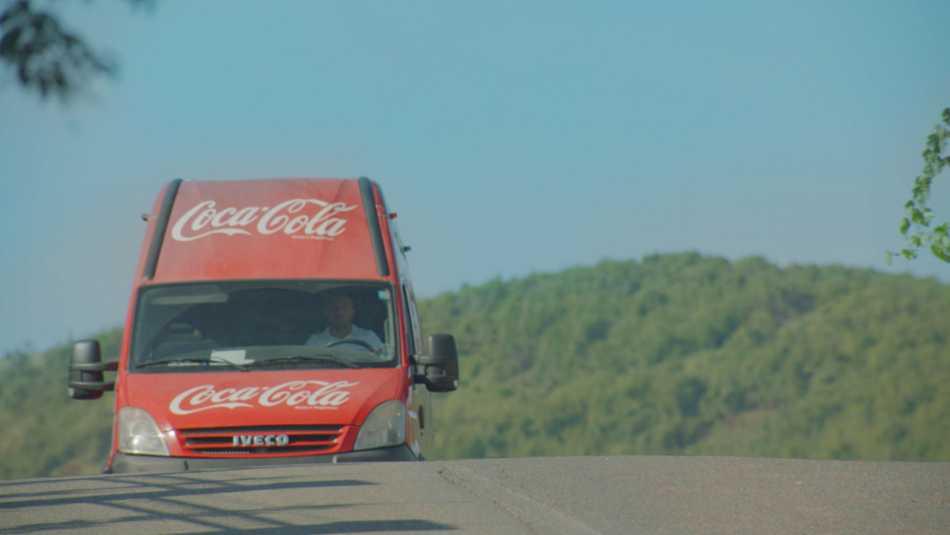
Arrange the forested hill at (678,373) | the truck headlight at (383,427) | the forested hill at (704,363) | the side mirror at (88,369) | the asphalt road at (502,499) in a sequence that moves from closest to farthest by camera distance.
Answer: the asphalt road at (502,499)
the truck headlight at (383,427)
the side mirror at (88,369)
the forested hill at (678,373)
the forested hill at (704,363)

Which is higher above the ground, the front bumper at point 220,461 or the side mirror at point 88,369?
the side mirror at point 88,369

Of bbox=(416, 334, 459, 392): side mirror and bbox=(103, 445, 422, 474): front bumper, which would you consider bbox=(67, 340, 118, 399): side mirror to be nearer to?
bbox=(103, 445, 422, 474): front bumper

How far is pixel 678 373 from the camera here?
4040 inches

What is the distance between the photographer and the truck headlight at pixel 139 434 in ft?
40.4

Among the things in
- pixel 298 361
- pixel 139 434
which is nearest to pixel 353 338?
pixel 298 361

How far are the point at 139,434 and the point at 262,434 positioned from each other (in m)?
0.95

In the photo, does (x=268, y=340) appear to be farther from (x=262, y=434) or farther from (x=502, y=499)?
(x=502, y=499)

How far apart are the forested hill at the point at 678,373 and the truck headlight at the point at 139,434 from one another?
7676 centimetres

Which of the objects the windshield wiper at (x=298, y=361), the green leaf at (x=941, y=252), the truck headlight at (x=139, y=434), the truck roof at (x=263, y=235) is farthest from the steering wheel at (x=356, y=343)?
the green leaf at (x=941, y=252)

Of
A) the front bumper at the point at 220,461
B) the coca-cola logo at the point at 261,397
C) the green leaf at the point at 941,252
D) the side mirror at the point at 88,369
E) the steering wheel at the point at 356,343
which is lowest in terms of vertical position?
the front bumper at the point at 220,461

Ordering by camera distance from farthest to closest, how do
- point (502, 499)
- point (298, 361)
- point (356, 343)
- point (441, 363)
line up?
point (356, 343)
point (441, 363)
point (298, 361)
point (502, 499)

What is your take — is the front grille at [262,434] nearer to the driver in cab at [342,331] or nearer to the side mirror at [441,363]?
the driver in cab at [342,331]

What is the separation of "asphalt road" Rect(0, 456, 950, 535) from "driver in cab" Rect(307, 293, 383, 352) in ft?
3.95

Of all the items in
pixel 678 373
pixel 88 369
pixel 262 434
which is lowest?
pixel 678 373
